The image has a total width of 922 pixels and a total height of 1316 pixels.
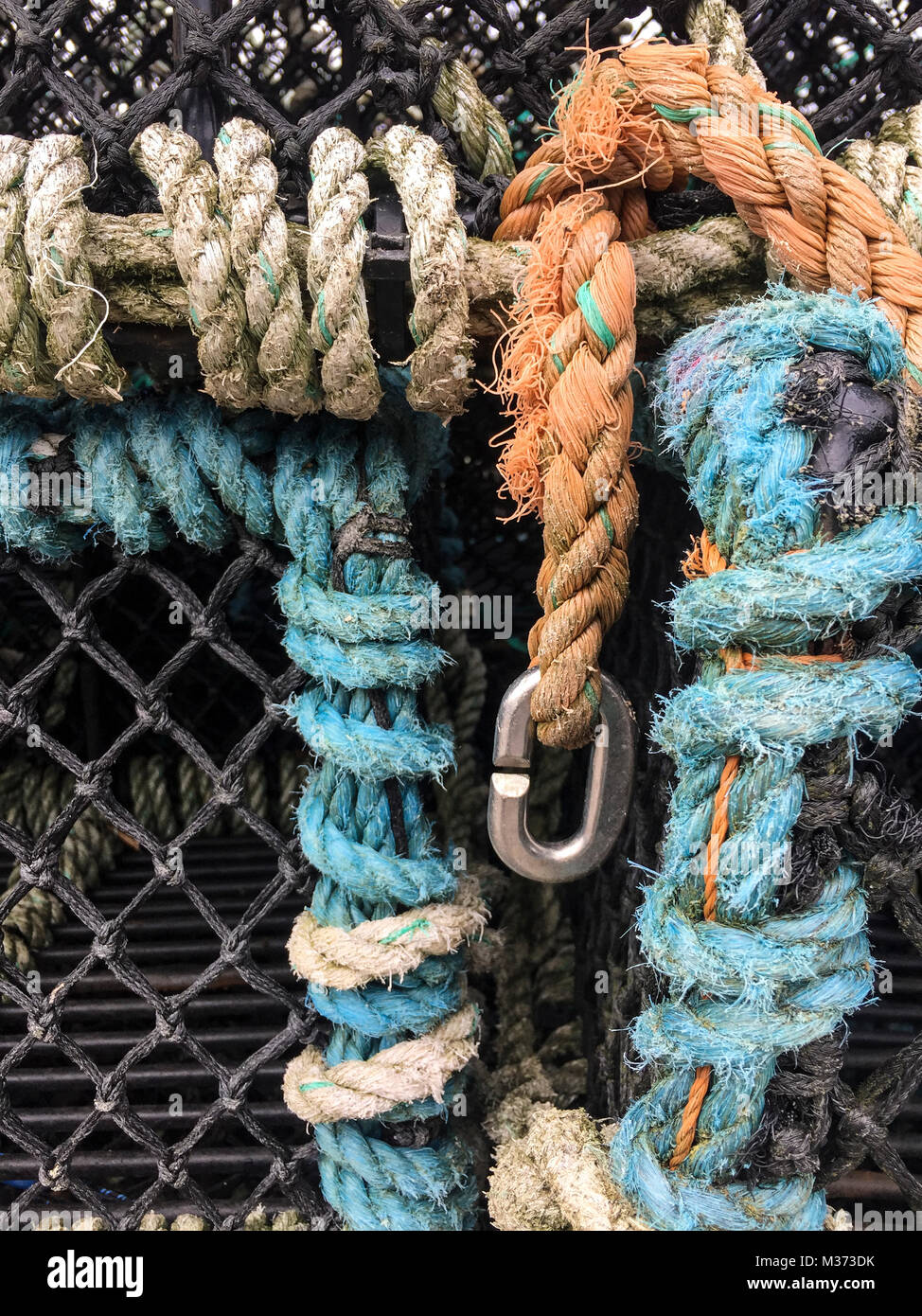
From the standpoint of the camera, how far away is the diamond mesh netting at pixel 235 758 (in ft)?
2.73

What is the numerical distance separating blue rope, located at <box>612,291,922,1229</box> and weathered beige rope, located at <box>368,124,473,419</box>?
0.18 m

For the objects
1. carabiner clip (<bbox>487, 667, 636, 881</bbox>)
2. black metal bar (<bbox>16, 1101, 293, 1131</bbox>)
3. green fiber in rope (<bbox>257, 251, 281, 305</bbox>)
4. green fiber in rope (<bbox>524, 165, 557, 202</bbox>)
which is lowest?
black metal bar (<bbox>16, 1101, 293, 1131</bbox>)

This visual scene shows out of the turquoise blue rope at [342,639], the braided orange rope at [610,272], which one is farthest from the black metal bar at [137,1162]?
the braided orange rope at [610,272]

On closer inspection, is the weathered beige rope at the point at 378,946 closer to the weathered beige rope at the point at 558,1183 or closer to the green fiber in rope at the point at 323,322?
the weathered beige rope at the point at 558,1183

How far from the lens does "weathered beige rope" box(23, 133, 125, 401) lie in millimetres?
732

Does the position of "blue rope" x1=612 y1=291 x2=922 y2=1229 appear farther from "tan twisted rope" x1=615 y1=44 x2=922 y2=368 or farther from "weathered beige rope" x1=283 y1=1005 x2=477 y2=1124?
"weathered beige rope" x1=283 y1=1005 x2=477 y2=1124

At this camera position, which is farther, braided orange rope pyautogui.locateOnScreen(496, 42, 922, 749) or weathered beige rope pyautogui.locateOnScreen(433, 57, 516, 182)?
weathered beige rope pyautogui.locateOnScreen(433, 57, 516, 182)

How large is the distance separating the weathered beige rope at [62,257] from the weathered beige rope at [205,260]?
0.06 m

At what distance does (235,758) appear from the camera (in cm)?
93

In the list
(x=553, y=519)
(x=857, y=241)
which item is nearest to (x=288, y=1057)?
(x=553, y=519)

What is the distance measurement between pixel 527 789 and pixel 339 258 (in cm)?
44

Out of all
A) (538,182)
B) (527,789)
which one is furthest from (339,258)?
(527,789)

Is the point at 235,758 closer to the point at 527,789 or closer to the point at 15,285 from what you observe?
the point at 527,789

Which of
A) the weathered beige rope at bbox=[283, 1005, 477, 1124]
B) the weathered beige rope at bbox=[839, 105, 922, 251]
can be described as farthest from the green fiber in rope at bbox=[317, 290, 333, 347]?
the weathered beige rope at bbox=[283, 1005, 477, 1124]
